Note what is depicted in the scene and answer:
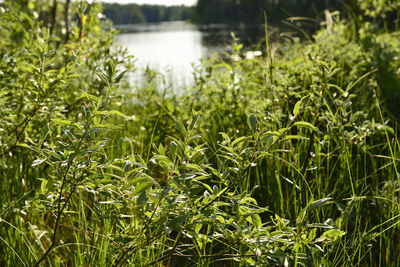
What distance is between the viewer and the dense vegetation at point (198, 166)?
101 centimetres

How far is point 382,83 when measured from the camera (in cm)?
279

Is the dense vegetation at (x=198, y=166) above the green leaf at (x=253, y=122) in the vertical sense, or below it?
below

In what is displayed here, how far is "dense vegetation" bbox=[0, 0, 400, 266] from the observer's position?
3.32 ft

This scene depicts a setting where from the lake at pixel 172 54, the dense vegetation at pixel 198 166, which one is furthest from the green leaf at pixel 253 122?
the lake at pixel 172 54

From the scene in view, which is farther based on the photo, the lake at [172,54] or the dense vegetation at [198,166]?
the lake at [172,54]

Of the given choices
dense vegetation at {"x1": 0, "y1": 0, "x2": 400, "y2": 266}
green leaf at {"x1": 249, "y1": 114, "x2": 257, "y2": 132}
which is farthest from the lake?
green leaf at {"x1": 249, "y1": 114, "x2": 257, "y2": 132}

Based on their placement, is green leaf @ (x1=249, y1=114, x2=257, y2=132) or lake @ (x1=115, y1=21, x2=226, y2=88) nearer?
green leaf @ (x1=249, y1=114, x2=257, y2=132)

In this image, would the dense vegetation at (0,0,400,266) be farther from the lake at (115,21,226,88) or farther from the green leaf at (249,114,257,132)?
the lake at (115,21,226,88)

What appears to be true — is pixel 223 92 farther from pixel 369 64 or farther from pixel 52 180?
pixel 52 180

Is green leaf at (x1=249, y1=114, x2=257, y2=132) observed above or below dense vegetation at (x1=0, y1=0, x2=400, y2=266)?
above

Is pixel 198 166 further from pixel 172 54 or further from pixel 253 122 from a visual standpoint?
pixel 172 54

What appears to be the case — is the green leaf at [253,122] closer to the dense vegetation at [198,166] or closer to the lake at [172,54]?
the dense vegetation at [198,166]

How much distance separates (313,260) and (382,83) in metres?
1.92

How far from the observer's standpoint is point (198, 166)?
36.6 inches
